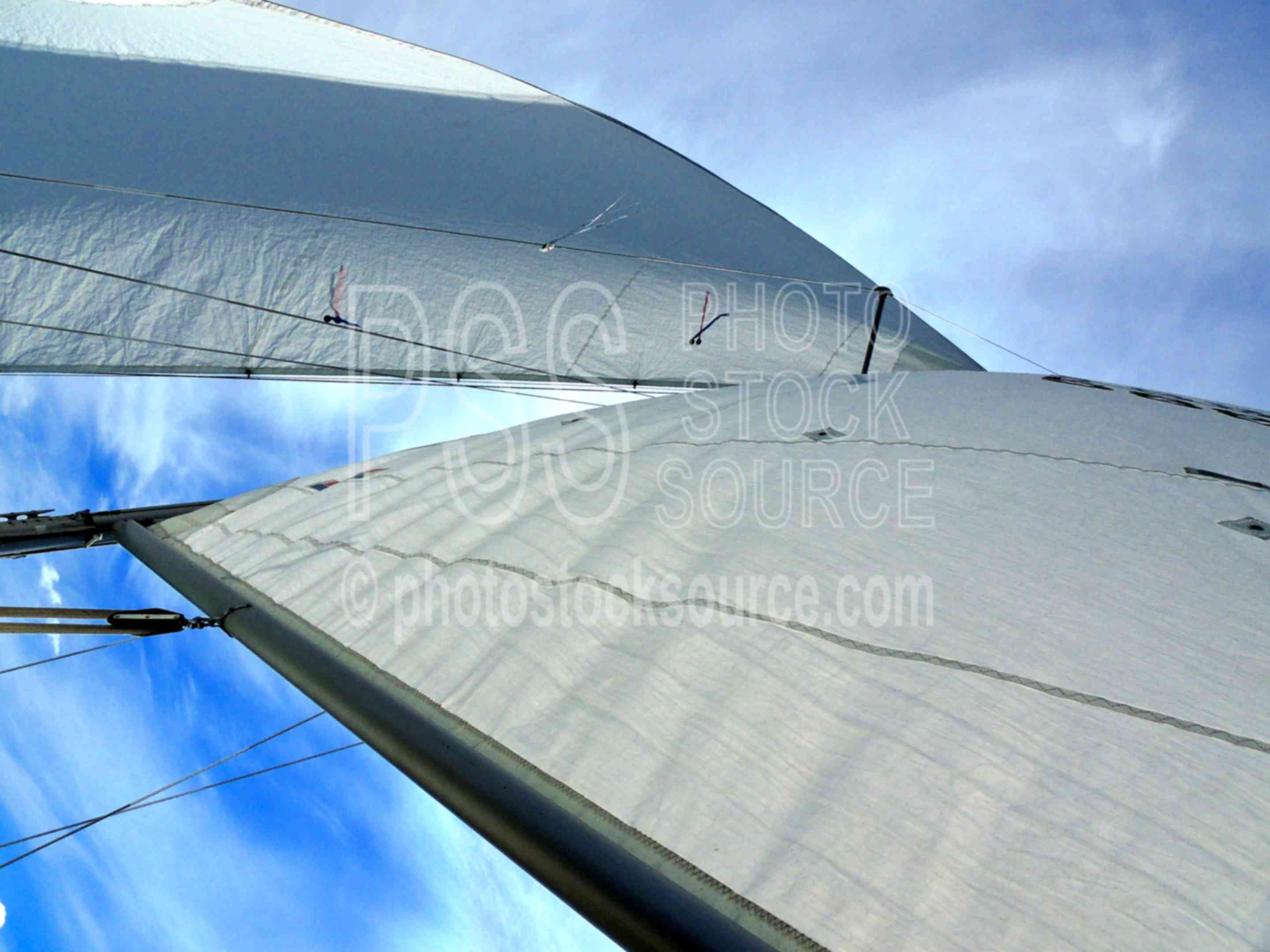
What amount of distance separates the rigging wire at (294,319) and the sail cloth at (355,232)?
0.02 metres

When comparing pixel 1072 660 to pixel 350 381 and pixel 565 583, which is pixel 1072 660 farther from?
pixel 350 381

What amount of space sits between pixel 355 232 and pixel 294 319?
0.56 meters

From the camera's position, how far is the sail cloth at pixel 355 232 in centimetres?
356

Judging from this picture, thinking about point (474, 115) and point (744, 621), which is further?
point (474, 115)

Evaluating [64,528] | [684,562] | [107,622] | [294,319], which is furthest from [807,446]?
Result: [294,319]

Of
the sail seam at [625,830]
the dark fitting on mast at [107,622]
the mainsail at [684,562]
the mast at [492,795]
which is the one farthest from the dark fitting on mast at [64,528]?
the sail seam at [625,830]

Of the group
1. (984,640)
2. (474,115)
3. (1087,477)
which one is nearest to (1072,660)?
(984,640)

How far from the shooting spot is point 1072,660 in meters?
1.22

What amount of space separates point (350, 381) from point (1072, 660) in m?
3.63

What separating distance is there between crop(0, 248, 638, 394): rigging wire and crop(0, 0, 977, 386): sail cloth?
0.05 feet

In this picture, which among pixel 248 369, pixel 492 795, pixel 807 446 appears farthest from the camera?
pixel 248 369

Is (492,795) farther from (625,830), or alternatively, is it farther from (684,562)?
(684,562)

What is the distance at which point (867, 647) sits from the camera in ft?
4.18

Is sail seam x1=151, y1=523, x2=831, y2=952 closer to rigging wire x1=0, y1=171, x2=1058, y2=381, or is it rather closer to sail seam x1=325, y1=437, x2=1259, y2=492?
sail seam x1=325, y1=437, x2=1259, y2=492
